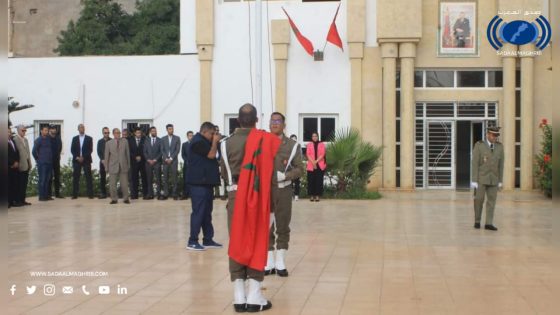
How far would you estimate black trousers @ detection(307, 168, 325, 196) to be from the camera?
67.5ft

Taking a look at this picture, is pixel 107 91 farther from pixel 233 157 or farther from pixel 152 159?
pixel 233 157

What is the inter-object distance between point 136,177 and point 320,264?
480 inches

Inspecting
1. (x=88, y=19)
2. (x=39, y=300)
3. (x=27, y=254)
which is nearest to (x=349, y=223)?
(x=27, y=254)

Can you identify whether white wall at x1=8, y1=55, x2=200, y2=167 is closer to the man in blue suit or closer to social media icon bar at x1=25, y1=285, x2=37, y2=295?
the man in blue suit

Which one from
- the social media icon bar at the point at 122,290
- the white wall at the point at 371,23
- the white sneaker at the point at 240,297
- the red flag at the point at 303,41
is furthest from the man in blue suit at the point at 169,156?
the white sneaker at the point at 240,297

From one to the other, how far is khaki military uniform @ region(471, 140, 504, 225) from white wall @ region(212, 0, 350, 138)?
438 inches

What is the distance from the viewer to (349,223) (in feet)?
50.4

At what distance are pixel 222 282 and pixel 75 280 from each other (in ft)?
5.60

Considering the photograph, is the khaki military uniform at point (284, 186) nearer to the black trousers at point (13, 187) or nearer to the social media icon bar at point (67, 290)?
the social media icon bar at point (67, 290)

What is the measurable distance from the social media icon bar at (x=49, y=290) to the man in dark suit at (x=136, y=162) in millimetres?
12789

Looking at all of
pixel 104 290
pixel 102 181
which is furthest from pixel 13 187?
pixel 104 290

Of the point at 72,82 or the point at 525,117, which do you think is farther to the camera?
the point at 72,82

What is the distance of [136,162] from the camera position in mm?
21234

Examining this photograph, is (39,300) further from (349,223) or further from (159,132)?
(159,132)
